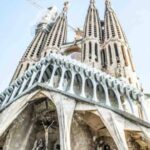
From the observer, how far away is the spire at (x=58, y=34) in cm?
2550

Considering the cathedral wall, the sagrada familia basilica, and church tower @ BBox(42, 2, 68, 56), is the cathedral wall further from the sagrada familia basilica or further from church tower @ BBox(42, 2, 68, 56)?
church tower @ BBox(42, 2, 68, 56)

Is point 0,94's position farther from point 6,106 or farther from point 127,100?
point 127,100

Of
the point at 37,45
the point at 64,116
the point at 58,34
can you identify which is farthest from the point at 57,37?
the point at 64,116

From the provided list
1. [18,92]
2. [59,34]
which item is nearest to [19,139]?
[18,92]

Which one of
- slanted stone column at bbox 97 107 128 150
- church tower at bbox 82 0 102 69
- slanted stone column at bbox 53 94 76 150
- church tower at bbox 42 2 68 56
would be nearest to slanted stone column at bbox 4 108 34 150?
slanted stone column at bbox 53 94 76 150

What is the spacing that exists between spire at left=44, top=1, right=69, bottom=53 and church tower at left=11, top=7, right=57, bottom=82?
0.90 metres

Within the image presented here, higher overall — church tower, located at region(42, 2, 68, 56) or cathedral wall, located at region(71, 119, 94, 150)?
church tower, located at region(42, 2, 68, 56)

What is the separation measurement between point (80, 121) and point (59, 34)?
49.8ft

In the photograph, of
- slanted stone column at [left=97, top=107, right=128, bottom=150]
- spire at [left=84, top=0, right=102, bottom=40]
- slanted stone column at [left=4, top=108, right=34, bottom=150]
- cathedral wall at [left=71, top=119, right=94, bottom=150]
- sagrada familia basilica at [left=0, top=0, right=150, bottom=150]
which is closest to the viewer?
slanted stone column at [left=97, top=107, right=128, bottom=150]

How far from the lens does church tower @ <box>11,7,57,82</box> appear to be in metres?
23.4

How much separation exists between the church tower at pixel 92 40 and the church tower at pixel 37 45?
159 inches

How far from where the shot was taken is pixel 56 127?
46.7ft

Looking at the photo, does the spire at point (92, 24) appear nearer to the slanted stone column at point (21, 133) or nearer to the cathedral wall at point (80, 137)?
the slanted stone column at point (21, 133)

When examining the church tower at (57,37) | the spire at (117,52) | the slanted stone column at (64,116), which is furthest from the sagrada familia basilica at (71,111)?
the church tower at (57,37)
